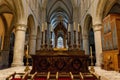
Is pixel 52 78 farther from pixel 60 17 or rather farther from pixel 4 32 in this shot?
pixel 60 17

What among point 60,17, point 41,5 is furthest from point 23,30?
point 60,17

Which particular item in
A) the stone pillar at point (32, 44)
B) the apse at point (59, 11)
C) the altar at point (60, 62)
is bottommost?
the altar at point (60, 62)

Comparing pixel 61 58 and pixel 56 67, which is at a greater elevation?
pixel 61 58

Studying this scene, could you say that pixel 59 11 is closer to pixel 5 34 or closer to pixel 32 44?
pixel 5 34

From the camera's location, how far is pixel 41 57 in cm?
548

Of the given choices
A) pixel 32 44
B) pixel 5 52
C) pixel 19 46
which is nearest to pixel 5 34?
pixel 5 52

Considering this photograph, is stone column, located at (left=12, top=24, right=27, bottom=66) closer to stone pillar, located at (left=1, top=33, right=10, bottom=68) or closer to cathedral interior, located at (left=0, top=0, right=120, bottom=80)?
cathedral interior, located at (left=0, top=0, right=120, bottom=80)

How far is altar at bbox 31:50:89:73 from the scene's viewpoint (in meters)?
5.42

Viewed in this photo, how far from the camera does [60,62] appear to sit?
215 inches

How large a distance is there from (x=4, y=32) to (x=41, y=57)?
44.0 feet

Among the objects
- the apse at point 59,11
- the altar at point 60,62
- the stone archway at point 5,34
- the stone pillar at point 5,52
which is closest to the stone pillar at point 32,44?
the stone archway at point 5,34

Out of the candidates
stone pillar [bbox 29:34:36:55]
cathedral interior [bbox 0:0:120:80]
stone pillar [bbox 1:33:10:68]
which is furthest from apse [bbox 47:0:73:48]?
cathedral interior [bbox 0:0:120:80]

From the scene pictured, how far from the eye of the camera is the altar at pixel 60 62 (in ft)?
17.8

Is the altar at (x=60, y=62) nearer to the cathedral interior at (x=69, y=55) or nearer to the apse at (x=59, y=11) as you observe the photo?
the cathedral interior at (x=69, y=55)
